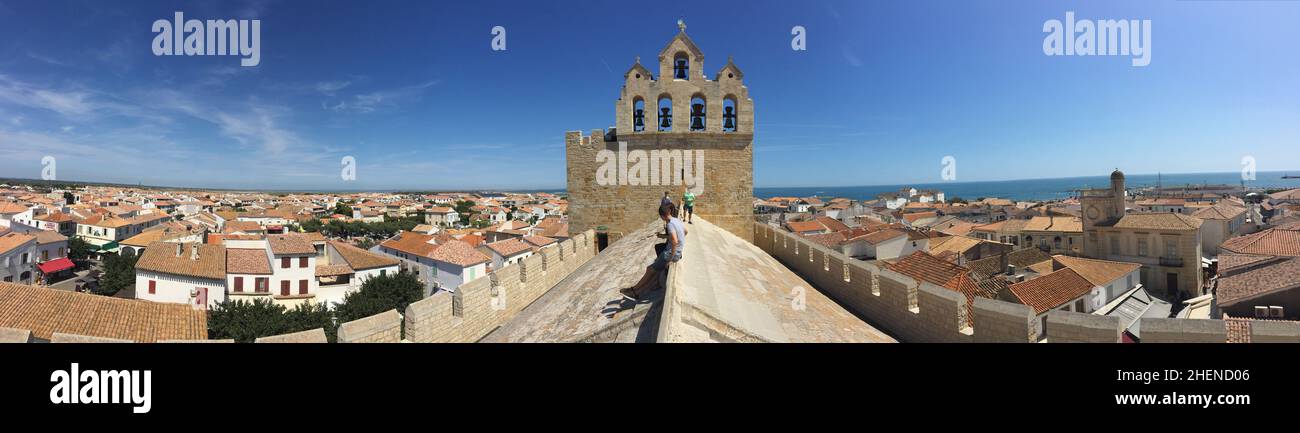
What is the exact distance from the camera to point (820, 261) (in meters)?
10.3

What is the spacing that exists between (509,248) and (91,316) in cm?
2794

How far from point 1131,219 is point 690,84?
34.6 meters

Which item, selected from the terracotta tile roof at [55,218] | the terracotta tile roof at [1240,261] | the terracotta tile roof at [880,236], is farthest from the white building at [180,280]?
the terracotta tile roof at [1240,261]

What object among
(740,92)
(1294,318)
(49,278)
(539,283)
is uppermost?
(740,92)

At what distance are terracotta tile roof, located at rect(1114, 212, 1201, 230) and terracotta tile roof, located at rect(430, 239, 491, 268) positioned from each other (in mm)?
44499

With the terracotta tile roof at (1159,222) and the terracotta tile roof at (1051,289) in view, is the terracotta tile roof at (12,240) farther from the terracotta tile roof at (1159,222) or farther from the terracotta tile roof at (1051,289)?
the terracotta tile roof at (1159,222)

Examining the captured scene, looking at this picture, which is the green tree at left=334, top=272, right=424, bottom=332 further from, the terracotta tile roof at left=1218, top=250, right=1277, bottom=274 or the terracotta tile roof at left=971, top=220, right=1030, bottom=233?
the terracotta tile roof at left=971, top=220, right=1030, bottom=233

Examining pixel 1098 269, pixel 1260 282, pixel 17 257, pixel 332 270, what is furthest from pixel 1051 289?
pixel 17 257

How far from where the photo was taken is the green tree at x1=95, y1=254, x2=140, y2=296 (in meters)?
36.0

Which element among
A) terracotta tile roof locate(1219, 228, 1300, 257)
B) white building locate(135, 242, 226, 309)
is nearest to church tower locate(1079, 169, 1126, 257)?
terracotta tile roof locate(1219, 228, 1300, 257)

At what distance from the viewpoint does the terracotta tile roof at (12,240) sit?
3494cm
